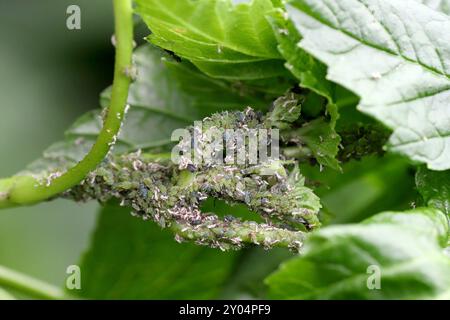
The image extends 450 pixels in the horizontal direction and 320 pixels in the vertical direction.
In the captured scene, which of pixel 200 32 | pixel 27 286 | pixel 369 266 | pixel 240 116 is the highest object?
pixel 200 32

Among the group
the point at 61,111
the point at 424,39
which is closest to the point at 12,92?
the point at 61,111

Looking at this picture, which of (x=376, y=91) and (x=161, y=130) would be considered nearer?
(x=376, y=91)

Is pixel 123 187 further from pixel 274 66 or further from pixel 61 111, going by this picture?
pixel 61 111

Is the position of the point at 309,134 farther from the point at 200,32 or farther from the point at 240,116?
the point at 200,32

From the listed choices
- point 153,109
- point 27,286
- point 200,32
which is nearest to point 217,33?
point 200,32

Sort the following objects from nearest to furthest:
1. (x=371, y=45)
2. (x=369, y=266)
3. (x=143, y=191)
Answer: (x=369, y=266)
(x=371, y=45)
(x=143, y=191)

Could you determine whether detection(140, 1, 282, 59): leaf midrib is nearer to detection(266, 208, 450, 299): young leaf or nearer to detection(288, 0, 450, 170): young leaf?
detection(288, 0, 450, 170): young leaf
